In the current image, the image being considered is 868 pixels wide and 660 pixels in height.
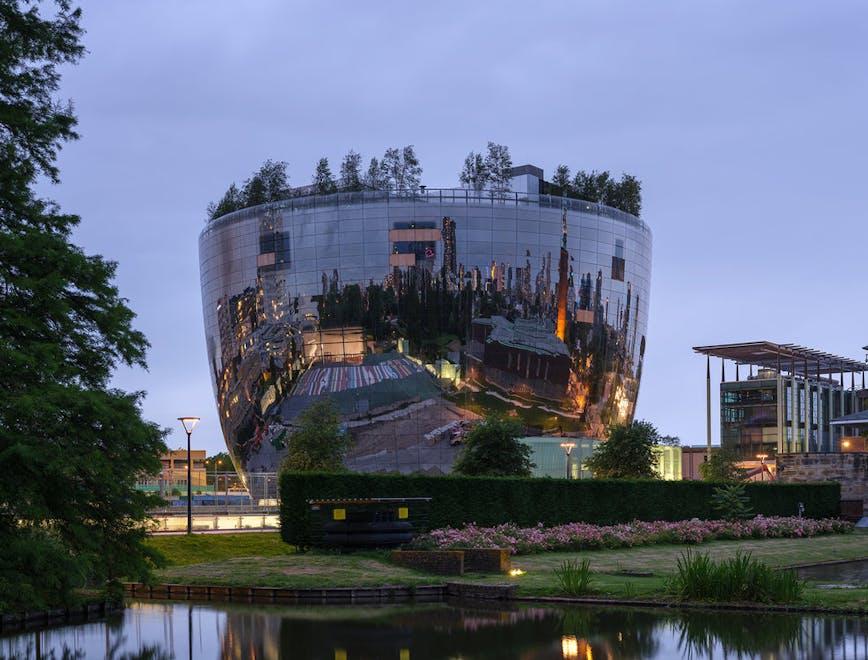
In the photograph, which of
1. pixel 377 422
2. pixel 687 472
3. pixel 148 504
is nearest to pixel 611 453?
pixel 377 422

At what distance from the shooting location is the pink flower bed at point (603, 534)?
3788 centimetres

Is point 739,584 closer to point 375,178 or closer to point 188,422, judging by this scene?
point 188,422

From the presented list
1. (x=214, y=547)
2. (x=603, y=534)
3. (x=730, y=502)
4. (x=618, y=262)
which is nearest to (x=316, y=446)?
(x=730, y=502)

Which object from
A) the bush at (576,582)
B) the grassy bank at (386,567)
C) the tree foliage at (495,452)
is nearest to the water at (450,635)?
the bush at (576,582)

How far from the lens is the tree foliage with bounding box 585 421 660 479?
216 ft

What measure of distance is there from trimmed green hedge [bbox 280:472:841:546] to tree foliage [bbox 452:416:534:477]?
Answer: 565 centimetres

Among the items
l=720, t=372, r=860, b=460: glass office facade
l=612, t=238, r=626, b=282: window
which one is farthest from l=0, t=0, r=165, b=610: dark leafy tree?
l=720, t=372, r=860, b=460: glass office facade

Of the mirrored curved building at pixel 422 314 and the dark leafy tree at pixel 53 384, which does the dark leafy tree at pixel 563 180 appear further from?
the dark leafy tree at pixel 53 384

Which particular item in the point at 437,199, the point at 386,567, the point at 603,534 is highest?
the point at 437,199

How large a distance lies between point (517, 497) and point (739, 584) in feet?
61.4

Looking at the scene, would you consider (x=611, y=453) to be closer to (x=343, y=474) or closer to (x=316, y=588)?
(x=343, y=474)

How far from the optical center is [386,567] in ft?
107

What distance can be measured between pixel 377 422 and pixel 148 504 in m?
76.0

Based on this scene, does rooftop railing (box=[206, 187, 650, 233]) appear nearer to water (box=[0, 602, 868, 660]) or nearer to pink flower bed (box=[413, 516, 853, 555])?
pink flower bed (box=[413, 516, 853, 555])
